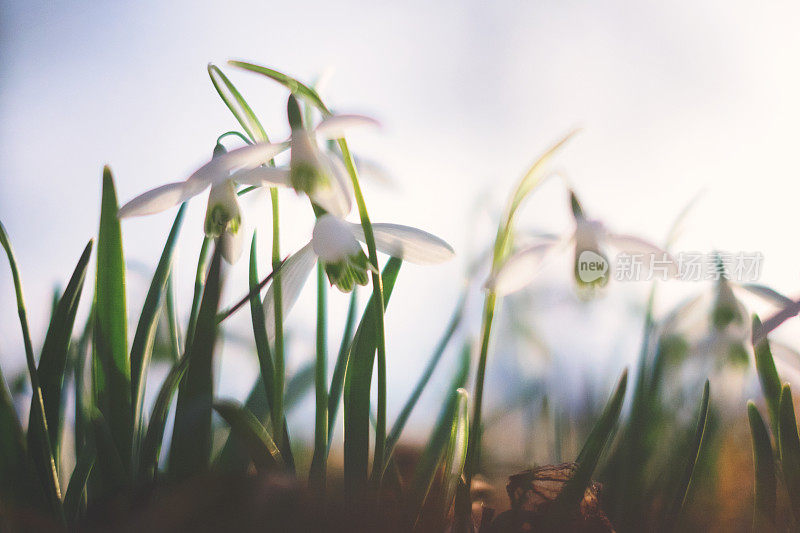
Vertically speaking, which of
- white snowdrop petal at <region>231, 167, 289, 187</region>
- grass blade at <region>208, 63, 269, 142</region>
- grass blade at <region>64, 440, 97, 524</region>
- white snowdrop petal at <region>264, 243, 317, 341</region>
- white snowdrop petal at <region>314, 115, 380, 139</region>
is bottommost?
grass blade at <region>64, 440, 97, 524</region>

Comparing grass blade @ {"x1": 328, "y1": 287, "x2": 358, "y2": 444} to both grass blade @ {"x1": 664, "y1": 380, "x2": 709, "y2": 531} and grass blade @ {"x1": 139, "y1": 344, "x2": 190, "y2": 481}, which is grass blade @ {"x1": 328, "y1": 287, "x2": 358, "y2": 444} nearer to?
grass blade @ {"x1": 139, "y1": 344, "x2": 190, "y2": 481}

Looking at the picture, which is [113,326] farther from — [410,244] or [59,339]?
[410,244]

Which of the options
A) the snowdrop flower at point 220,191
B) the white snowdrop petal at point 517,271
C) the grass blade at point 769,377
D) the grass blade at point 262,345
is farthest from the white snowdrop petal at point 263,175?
the grass blade at point 769,377

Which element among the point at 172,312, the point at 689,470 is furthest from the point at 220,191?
the point at 689,470

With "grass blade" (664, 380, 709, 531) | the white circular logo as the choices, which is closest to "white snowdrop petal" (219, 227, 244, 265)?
the white circular logo

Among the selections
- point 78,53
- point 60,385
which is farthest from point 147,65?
point 60,385

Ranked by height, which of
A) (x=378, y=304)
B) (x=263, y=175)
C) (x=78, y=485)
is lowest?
(x=78, y=485)
